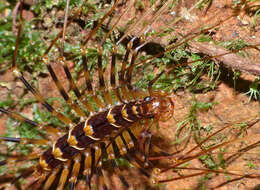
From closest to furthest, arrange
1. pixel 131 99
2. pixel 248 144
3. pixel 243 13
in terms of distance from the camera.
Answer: pixel 243 13
pixel 248 144
pixel 131 99

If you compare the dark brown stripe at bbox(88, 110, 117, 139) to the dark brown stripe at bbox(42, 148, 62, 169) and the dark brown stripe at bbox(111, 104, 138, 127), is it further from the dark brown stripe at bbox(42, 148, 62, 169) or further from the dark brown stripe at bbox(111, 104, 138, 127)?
the dark brown stripe at bbox(42, 148, 62, 169)

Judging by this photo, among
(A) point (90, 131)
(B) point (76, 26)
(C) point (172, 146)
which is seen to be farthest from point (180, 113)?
(B) point (76, 26)

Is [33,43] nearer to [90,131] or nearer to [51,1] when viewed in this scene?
[51,1]

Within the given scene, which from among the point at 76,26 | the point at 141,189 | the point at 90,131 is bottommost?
the point at 141,189

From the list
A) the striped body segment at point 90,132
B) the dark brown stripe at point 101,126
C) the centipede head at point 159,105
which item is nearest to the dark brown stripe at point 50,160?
the striped body segment at point 90,132

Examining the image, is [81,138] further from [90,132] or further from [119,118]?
[119,118]

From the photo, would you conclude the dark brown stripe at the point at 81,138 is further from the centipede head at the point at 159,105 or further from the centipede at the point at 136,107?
the centipede head at the point at 159,105
